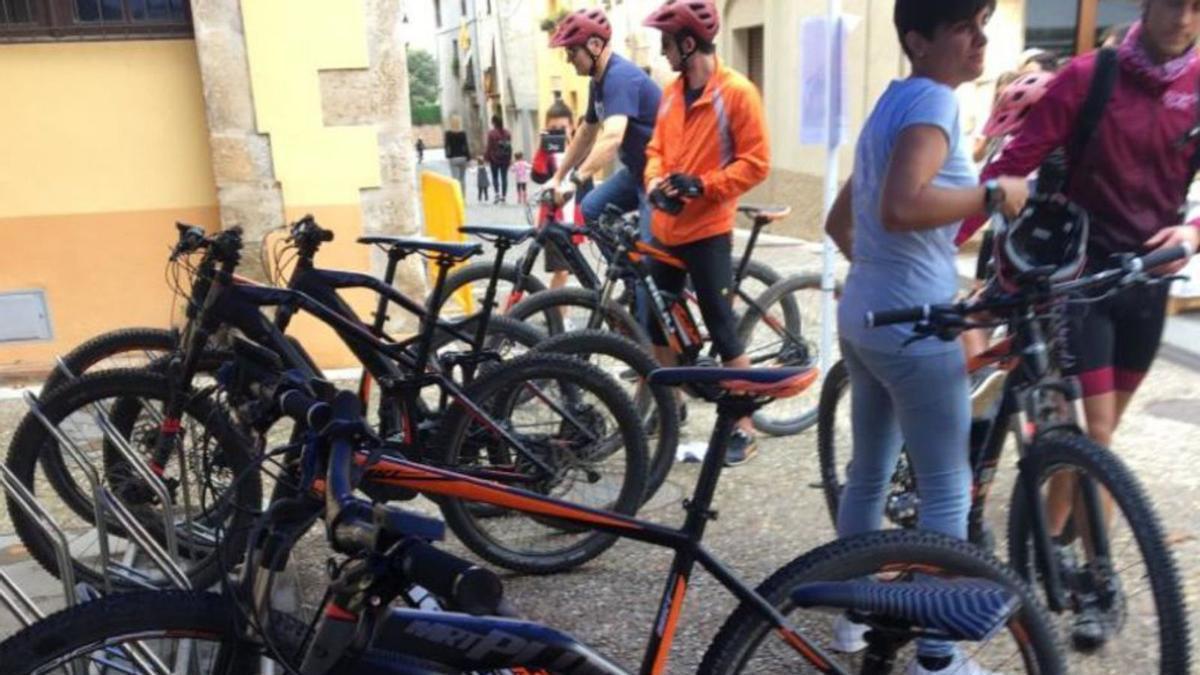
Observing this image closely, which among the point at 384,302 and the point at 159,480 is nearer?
the point at 159,480

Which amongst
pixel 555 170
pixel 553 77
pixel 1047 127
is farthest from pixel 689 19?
pixel 553 77

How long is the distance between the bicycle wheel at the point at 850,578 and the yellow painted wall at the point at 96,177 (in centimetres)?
478

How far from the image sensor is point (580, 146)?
5.49 meters

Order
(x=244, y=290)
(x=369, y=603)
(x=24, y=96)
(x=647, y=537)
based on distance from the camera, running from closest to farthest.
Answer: (x=369, y=603) < (x=647, y=537) < (x=244, y=290) < (x=24, y=96)

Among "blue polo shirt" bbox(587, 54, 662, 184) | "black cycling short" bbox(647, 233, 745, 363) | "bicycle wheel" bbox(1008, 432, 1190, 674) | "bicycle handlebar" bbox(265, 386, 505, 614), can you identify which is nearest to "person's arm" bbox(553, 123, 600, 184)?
"blue polo shirt" bbox(587, 54, 662, 184)

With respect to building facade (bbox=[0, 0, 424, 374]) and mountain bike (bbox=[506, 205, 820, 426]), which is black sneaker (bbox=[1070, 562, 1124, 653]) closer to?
mountain bike (bbox=[506, 205, 820, 426])

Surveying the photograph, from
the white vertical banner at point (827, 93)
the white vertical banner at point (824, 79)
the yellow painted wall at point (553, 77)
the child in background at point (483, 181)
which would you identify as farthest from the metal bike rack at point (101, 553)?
the yellow painted wall at point (553, 77)

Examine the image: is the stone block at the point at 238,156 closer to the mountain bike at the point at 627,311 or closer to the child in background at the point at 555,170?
the child in background at the point at 555,170

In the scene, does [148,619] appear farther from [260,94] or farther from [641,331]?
[260,94]

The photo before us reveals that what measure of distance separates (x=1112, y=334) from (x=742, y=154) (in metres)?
1.70

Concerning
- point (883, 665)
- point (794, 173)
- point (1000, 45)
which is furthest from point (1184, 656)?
point (794, 173)

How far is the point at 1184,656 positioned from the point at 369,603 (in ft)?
6.37

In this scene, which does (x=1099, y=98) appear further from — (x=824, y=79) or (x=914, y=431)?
(x=824, y=79)

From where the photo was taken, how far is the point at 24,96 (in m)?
5.43
